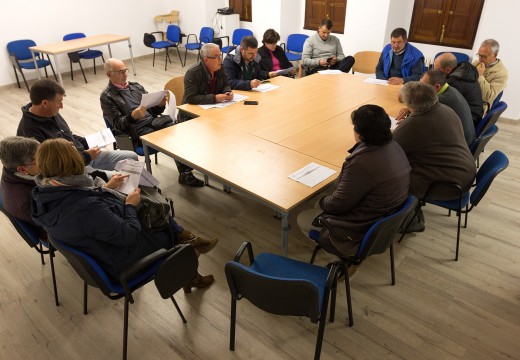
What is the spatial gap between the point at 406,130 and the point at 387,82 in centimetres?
212

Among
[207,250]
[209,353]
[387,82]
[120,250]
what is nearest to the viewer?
[120,250]

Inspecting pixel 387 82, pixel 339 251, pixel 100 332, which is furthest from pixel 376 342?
pixel 387 82

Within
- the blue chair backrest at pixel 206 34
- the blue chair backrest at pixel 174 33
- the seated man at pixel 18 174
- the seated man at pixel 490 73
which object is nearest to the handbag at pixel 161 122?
the seated man at pixel 18 174

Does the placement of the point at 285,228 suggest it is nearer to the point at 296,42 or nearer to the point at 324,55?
the point at 324,55

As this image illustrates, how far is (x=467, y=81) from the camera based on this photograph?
338 cm

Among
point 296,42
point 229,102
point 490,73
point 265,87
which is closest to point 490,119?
point 490,73

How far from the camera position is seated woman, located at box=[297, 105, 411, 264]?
1.93 m

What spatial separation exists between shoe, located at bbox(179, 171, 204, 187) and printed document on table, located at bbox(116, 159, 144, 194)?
1274mm

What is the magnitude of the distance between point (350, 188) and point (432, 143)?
2.87 feet

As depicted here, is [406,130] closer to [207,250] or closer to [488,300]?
[488,300]

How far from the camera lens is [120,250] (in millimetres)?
1917

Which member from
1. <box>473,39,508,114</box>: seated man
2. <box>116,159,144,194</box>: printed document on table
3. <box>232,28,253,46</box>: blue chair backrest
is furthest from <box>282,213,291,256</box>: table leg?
<box>232,28,253,46</box>: blue chair backrest

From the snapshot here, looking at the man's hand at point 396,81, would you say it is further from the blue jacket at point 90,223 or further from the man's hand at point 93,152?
the blue jacket at point 90,223

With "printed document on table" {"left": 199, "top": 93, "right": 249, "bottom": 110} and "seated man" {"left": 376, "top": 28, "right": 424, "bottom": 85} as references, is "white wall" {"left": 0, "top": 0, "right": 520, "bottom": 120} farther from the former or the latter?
"printed document on table" {"left": 199, "top": 93, "right": 249, "bottom": 110}
